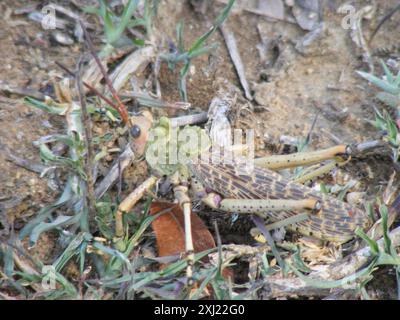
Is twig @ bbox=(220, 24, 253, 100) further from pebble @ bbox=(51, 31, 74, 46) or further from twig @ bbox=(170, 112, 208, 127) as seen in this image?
pebble @ bbox=(51, 31, 74, 46)

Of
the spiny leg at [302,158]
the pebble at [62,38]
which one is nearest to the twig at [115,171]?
the spiny leg at [302,158]

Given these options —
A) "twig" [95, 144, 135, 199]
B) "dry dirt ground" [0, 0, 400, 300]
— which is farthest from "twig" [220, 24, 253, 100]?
"twig" [95, 144, 135, 199]

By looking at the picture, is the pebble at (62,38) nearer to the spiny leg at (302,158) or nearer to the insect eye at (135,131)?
the insect eye at (135,131)

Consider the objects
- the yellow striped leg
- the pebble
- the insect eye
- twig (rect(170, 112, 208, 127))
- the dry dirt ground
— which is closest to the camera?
the yellow striped leg

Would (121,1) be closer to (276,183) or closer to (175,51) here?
(175,51)

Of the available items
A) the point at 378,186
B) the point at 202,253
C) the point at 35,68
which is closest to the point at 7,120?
the point at 35,68

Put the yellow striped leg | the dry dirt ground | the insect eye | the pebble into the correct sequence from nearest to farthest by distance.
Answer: the yellow striped leg < the insect eye < the dry dirt ground < the pebble
